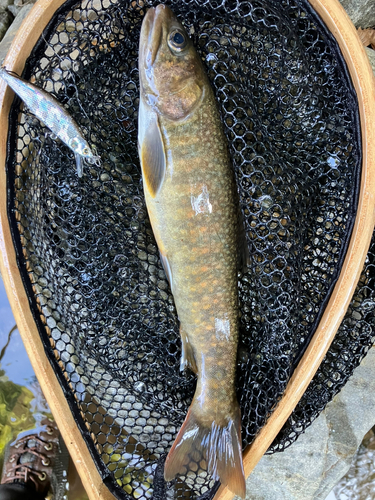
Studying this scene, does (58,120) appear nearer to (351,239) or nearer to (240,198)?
(240,198)

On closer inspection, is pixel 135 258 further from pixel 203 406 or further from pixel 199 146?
pixel 203 406

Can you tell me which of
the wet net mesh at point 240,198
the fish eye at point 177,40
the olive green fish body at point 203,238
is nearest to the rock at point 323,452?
the wet net mesh at point 240,198

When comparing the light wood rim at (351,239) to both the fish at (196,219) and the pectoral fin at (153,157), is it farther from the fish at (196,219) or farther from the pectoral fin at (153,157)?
the pectoral fin at (153,157)

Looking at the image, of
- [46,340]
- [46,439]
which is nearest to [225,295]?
[46,340]

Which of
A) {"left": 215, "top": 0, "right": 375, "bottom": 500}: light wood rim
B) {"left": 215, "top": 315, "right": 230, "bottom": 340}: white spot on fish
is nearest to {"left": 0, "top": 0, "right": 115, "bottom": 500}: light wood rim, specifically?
{"left": 215, "top": 0, "right": 375, "bottom": 500}: light wood rim

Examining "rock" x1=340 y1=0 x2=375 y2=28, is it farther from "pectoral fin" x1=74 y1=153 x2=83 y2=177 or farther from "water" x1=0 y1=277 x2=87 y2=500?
"water" x1=0 y1=277 x2=87 y2=500
